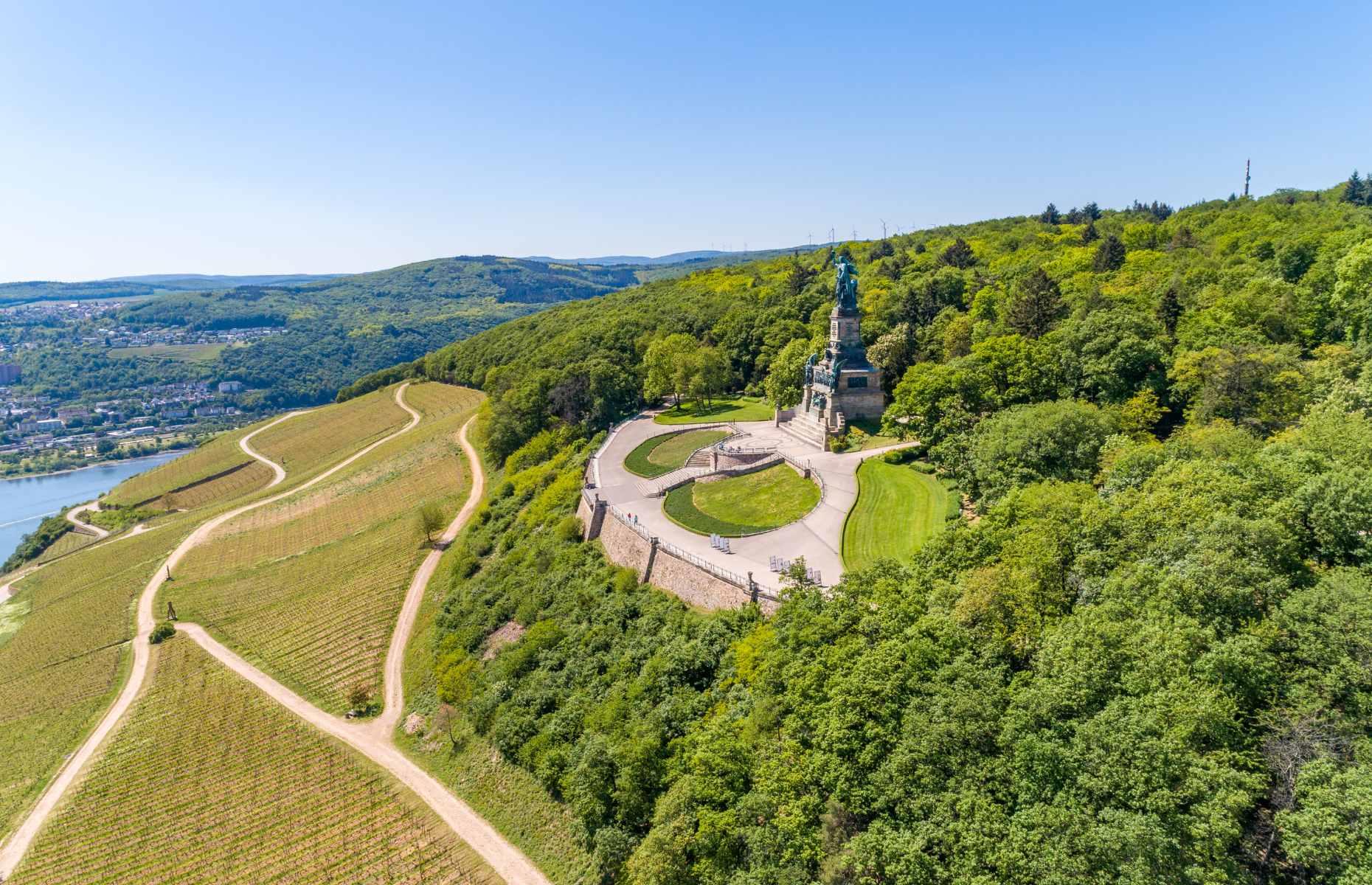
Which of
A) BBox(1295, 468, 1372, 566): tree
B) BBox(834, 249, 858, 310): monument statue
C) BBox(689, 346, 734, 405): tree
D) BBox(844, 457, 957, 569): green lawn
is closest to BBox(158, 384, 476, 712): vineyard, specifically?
BBox(689, 346, 734, 405): tree

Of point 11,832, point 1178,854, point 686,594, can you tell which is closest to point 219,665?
point 11,832

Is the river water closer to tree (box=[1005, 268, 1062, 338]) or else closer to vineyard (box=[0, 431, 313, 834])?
vineyard (box=[0, 431, 313, 834])

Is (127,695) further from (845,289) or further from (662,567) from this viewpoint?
(845,289)

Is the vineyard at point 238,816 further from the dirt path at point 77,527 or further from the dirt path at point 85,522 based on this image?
the dirt path at point 85,522

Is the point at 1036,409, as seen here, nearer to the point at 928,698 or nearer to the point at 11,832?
the point at 928,698

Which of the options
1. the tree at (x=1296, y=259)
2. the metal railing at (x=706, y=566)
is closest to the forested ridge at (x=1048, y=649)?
the tree at (x=1296, y=259)

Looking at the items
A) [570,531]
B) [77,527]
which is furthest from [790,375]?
[77,527]
